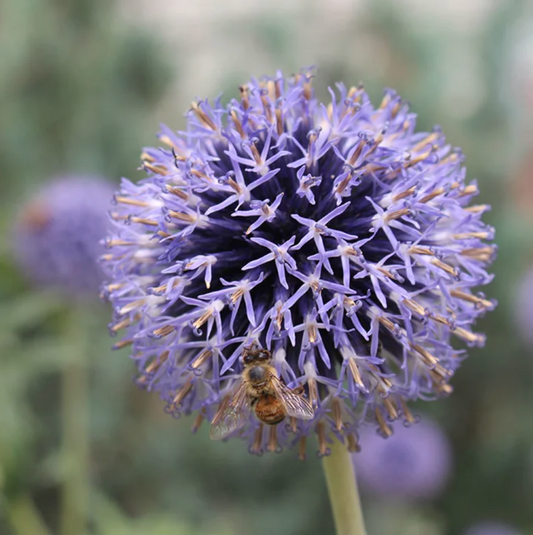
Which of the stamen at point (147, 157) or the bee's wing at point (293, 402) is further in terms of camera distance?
the stamen at point (147, 157)

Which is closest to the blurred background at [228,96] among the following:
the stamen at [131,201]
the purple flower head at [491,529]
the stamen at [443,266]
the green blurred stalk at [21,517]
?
the purple flower head at [491,529]

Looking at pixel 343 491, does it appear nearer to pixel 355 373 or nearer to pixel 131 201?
pixel 355 373

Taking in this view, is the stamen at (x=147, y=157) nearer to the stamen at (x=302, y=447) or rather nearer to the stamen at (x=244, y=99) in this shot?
the stamen at (x=244, y=99)

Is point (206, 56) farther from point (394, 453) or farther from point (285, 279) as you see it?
point (285, 279)

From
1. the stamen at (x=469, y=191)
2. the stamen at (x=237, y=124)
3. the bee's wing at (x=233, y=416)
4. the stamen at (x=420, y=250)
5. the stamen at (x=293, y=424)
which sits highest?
the stamen at (x=237, y=124)

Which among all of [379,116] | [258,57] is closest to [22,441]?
[379,116]

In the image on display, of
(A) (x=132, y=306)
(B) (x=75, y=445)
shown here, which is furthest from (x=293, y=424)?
(B) (x=75, y=445)

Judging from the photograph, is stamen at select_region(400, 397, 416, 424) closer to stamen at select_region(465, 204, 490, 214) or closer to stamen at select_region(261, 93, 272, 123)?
stamen at select_region(465, 204, 490, 214)
